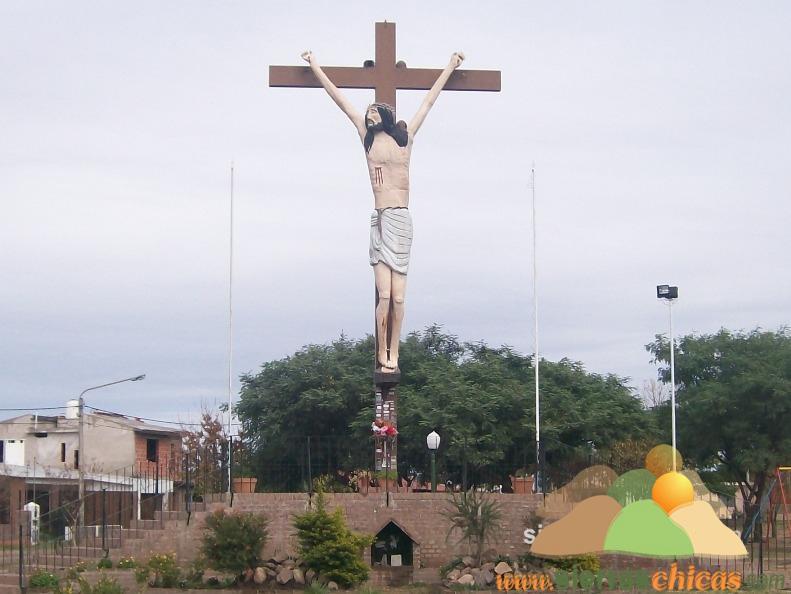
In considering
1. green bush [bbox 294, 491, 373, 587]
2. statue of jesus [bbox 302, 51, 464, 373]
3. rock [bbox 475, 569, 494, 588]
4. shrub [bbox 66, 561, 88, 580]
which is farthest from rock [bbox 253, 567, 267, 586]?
statue of jesus [bbox 302, 51, 464, 373]

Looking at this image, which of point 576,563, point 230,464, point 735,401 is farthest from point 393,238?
point 735,401

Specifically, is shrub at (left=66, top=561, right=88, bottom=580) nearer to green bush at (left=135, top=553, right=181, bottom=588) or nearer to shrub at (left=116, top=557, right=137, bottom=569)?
shrub at (left=116, top=557, right=137, bottom=569)

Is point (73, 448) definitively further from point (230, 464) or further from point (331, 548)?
point (331, 548)

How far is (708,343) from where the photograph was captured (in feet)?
116

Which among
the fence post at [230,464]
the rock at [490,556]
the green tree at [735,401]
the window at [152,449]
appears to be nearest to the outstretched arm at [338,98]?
the fence post at [230,464]

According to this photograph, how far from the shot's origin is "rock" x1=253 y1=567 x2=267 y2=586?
20.9 metres

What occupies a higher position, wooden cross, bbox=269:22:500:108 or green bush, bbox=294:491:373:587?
wooden cross, bbox=269:22:500:108

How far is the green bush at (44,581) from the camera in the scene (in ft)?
69.2

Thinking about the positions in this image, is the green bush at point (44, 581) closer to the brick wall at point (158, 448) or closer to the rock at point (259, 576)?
the rock at point (259, 576)

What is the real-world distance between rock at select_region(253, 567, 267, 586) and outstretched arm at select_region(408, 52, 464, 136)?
9269 mm

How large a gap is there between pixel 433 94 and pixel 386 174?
2035 millimetres

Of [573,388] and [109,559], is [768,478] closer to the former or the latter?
[573,388]

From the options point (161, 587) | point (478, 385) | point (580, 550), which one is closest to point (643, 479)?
point (580, 550)

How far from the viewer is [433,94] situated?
25266 millimetres
